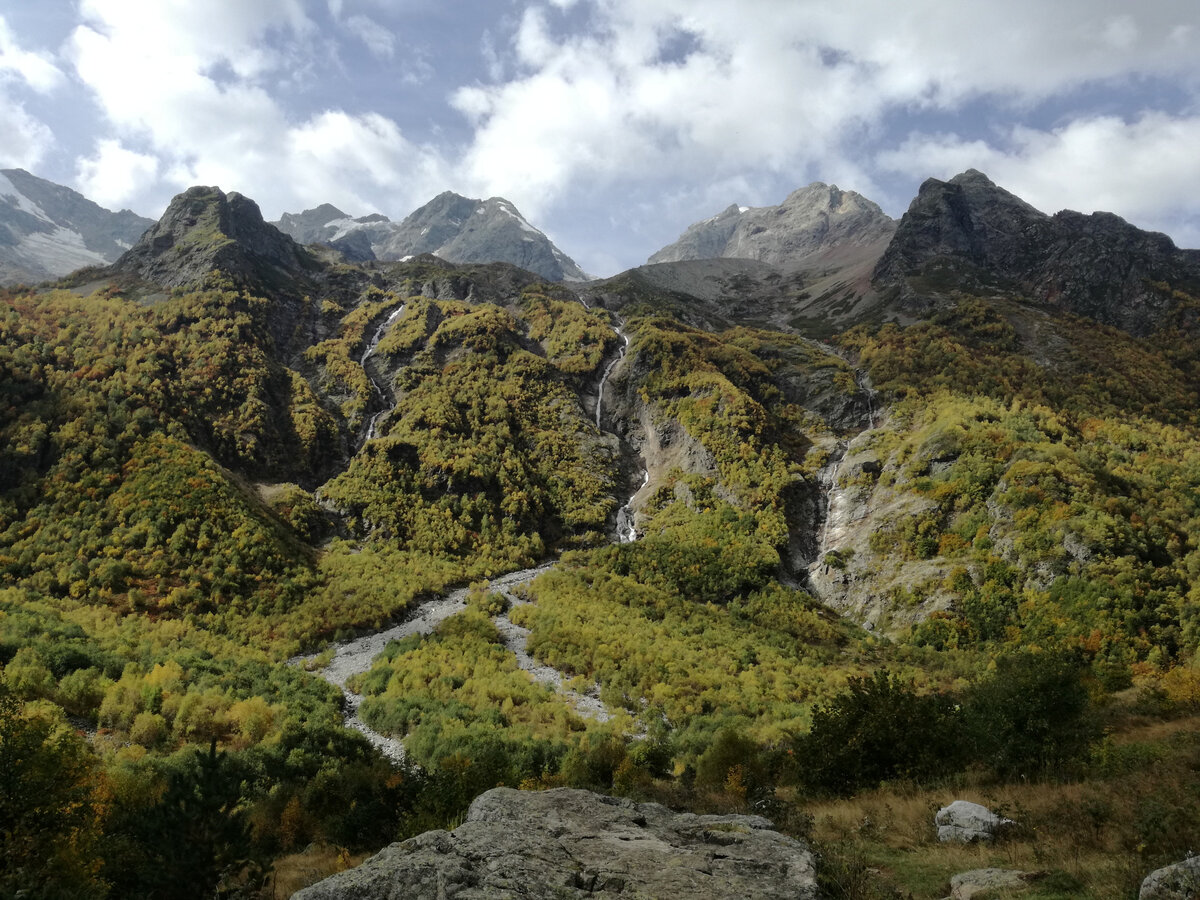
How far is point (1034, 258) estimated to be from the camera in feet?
540

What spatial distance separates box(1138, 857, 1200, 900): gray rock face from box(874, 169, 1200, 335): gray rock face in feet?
478

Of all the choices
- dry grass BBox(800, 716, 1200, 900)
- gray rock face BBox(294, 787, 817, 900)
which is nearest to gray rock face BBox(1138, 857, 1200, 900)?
dry grass BBox(800, 716, 1200, 900)

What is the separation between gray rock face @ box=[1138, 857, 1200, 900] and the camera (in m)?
8.74

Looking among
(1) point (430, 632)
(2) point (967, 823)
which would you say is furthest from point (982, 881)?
(1) point (430, 632)

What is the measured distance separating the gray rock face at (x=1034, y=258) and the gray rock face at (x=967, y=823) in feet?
459

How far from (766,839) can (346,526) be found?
213ft

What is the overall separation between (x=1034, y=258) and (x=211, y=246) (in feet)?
673

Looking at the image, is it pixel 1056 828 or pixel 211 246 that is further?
pixel 211 246

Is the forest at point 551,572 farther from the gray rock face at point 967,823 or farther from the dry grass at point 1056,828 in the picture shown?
the gray rock face at point 967,823

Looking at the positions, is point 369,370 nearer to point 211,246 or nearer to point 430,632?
point 211,246

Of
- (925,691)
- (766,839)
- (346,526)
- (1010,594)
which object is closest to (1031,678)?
(766,839)

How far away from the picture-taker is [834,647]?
49.9 m

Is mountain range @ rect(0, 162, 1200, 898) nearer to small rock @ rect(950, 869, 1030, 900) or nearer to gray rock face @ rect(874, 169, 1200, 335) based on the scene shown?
small rock @ rect(950, 869, 1030, 900)

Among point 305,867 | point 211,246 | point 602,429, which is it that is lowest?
point 305,867
